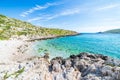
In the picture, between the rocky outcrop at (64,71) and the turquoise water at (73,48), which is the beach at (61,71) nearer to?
the rocky outcrop at (64,71)

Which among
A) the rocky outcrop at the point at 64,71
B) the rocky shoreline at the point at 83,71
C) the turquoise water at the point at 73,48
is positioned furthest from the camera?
the turquoise water at the point at 73,48

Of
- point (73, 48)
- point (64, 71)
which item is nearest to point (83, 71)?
point (64, 71)

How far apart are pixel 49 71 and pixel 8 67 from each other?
7.50 m

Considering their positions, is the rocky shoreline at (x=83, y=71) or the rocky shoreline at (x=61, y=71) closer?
the rocky shoreline at (x=83, y=71)

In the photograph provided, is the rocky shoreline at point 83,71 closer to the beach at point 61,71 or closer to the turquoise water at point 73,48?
the beach at point 61,71

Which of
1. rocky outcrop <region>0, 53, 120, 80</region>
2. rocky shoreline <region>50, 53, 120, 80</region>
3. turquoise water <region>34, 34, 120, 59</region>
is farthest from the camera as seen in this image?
turquoise water <region>34, 34, 120, 59</region>

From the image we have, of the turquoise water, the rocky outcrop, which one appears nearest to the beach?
the rocky outcrop

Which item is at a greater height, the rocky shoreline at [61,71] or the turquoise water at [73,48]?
the rocky shoreline at [61,71]

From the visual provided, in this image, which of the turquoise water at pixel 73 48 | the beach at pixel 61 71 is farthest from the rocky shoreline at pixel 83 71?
the turquoise water at pixel 73 48

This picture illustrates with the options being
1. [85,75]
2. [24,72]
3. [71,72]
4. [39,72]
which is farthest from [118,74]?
[24,72]

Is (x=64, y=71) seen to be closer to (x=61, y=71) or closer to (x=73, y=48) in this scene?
(x=61, y=71)

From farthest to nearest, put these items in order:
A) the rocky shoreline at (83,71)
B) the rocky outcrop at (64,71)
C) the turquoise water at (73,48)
→ the turquoise water at (73,48), the rocky outcrop at (64,71), the rocky shoreline at (83,71)

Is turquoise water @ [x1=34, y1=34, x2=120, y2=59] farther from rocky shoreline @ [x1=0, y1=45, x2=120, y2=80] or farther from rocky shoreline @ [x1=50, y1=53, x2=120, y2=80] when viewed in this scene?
rocky shoreline @ [x1=50, y1=53, x2=120, y2=80]

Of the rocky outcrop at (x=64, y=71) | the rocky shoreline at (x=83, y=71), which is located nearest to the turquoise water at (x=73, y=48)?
the rocky outcrop at (x=64, y=71)
